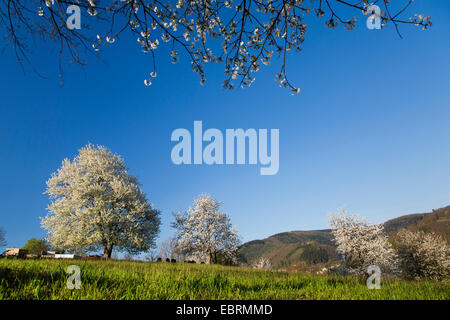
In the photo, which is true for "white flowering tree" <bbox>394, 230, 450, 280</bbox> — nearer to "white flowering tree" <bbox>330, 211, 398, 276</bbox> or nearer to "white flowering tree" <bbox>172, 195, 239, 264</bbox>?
"white flowering tree" <bbox>330, 211, 398, 276</bbox>

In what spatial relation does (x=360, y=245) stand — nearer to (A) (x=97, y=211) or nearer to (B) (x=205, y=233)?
(B) (x=205, y=233)

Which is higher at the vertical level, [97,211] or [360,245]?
[97,211]

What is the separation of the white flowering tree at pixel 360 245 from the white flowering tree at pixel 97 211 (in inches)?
1300

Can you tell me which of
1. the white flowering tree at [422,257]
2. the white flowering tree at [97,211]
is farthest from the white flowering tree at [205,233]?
the white flowering tree at [422,257]

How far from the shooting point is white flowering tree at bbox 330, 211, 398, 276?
126ft

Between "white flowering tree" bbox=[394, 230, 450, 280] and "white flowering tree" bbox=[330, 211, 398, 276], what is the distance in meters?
2.29

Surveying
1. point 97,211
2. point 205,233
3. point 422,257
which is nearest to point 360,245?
point 422,257

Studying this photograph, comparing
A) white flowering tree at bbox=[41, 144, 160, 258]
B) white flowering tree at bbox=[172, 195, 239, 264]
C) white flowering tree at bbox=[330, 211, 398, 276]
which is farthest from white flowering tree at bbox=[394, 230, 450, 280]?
white flowering tree at bbox=[41, 144, 160, 258]

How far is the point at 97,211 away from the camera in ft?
77.8

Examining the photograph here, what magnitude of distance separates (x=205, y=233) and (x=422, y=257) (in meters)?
37.8

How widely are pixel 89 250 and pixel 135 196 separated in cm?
714
